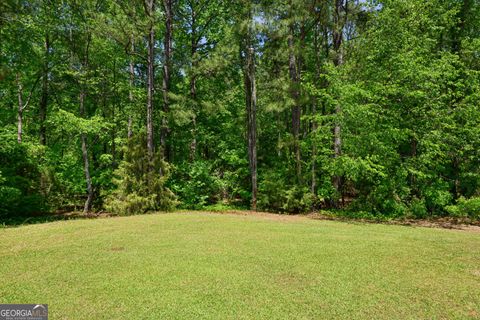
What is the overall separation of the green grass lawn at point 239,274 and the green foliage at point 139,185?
4.59m

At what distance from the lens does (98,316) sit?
3793 millimetres

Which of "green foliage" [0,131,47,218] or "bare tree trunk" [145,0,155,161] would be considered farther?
"bare tree trunk" [145,0,155,161]

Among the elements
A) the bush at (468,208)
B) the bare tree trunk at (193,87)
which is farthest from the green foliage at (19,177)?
the bush at (468,208)

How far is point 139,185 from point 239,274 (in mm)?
9614

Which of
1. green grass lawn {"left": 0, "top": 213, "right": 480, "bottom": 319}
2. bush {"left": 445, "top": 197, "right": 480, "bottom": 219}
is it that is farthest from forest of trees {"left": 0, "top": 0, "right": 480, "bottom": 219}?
green grass lawn {"left": 0, "top": 213, "right": 480, "bottom": 319}

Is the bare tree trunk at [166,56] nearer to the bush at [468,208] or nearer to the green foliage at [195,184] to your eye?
the green foliage at [195,184]

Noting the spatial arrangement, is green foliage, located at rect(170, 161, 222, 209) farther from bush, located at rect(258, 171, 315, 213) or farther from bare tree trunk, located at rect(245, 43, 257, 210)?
bush, located at rect(258, 171, 315, 213)

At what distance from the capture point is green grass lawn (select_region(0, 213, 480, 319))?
13.3 ft

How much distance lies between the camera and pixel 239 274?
5207 mm

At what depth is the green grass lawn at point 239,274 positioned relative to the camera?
13.3 ft

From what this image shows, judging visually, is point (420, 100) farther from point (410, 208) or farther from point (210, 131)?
point (210, 131)

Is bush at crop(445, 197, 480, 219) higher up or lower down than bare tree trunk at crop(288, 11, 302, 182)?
lower down

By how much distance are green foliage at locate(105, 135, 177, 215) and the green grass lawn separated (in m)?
4.59

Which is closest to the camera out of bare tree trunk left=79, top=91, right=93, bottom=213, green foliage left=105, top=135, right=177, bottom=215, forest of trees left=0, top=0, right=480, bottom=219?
forest of trees left=0, top=0, right=480, bottom=219
